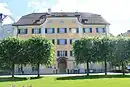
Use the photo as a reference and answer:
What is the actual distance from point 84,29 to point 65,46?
6.02m

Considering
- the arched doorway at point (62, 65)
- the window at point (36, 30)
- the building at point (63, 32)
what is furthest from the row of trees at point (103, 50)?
the window at point (36, 30)

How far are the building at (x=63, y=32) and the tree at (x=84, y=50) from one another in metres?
18.3

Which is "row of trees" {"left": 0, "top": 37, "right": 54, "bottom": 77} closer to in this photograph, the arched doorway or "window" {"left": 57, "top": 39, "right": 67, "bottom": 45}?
the arched doorway

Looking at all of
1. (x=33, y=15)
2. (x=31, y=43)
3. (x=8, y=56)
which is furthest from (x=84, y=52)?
(x=33, y=15)

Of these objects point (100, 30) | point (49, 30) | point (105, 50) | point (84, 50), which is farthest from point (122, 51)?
point (49, 30)

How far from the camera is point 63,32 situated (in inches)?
2697

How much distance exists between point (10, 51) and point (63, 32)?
22.7 meters

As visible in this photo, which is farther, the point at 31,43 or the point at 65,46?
the point at 65,46

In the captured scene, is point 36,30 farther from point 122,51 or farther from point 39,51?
point 122,51

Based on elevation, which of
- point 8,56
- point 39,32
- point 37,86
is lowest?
point 37,86

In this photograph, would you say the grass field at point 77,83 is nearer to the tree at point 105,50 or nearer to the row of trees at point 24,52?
the row of trees at point 24,52

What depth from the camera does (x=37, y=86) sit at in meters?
28.6

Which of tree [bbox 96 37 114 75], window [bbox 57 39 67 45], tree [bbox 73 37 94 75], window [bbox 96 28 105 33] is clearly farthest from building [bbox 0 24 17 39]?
tree [bbox 96 37 114 75]

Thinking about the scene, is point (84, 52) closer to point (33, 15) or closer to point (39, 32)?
point (39, 32)
